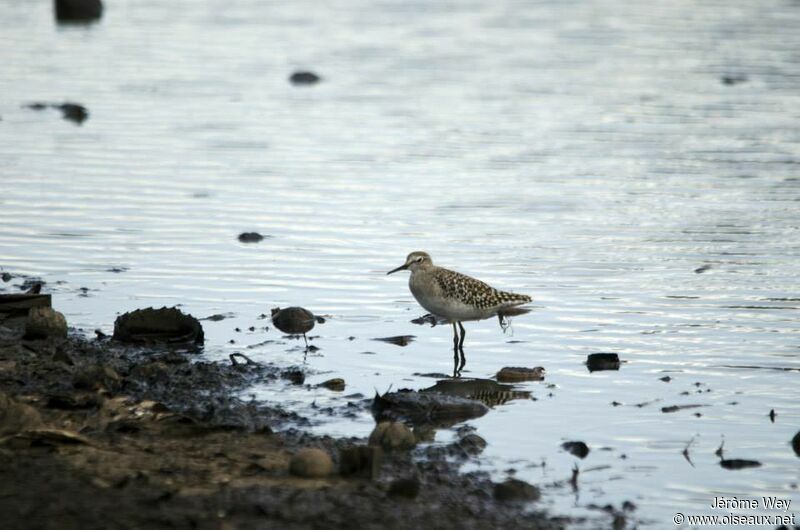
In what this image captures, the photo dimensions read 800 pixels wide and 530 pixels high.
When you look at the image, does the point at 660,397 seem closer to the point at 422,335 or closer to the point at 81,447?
the point at 422,335

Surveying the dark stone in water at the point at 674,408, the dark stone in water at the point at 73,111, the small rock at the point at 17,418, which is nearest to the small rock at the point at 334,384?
the dark stone in water at the point at 674,408

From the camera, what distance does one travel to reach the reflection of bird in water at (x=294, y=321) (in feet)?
49.1

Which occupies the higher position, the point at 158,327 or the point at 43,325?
the point at 158,327

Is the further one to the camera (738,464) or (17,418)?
(738,464)

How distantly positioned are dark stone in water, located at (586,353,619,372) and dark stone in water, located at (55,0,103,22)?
34875mm

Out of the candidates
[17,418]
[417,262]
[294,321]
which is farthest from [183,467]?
[417,262]

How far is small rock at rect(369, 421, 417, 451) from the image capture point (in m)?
10.9

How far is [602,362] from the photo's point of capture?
13805 millimetres

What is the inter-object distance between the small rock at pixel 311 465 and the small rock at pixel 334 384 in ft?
9.60

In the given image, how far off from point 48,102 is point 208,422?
2100cm

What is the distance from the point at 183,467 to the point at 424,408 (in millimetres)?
2828

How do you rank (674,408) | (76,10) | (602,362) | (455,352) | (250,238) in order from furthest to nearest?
(76,10)
(250,238)
(455,352)
(602,362)
(674,408)

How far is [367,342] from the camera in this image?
14.6 meters

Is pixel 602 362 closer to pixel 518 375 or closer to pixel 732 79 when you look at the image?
pixel 518 375
